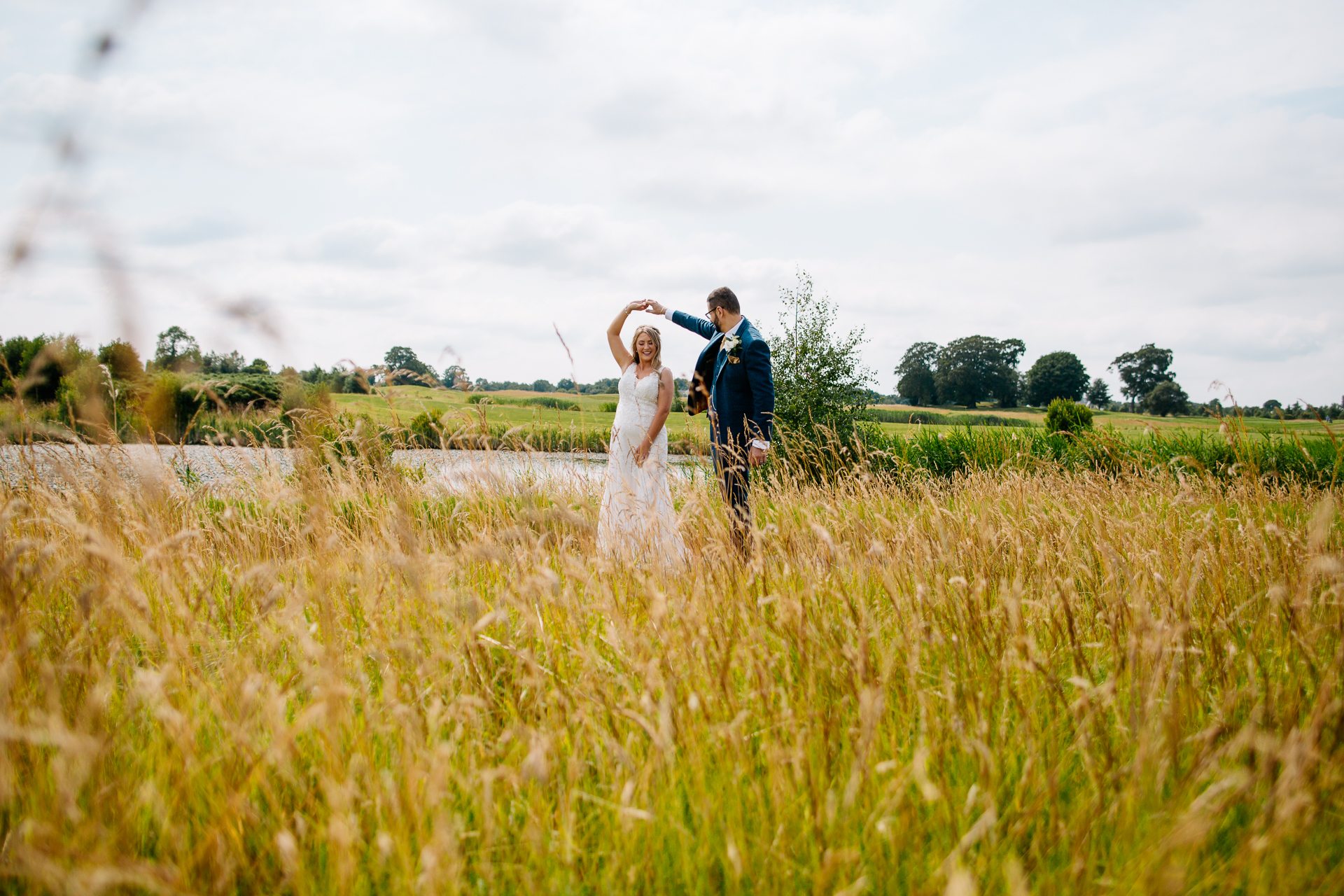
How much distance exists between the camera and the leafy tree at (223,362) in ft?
5.90

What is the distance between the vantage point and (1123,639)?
7.37 feet

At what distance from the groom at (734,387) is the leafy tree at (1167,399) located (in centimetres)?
8881

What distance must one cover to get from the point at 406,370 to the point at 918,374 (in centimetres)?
11220

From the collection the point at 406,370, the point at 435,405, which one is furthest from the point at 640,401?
the point at 406,370

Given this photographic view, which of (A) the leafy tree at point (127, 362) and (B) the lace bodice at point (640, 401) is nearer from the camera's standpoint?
(A) the leafy tree at point (127, 362)

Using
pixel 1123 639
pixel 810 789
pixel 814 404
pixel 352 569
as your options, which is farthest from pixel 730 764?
pixel 814 404

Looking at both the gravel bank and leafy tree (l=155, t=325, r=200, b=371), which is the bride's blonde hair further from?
leafy tree (l=155, t=325, r=200, b=371)

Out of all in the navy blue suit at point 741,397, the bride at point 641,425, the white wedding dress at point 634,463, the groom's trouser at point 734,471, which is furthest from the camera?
the navy blue suit at point 741,397

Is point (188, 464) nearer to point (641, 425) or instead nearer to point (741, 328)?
point (641, 425)

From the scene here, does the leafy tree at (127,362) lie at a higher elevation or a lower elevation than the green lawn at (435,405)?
higher

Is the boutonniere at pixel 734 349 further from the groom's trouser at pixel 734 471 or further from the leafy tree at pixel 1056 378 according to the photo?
the leafy tree at pixel 1056 378

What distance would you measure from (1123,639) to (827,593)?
1.07 meters

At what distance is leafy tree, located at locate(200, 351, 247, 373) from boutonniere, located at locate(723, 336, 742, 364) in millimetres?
3770

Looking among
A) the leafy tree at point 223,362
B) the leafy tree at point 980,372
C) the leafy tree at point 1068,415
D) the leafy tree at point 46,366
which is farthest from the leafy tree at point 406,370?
the leafy tree at point 980,372
